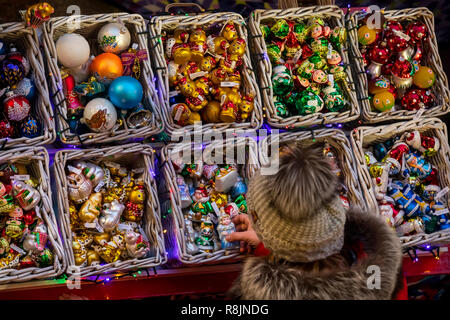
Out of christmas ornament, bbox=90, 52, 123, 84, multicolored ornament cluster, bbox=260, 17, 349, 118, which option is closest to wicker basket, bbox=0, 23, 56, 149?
christmas ornament, bbox=90, 52, 123, 84

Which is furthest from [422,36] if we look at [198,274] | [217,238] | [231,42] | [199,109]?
[198,274]

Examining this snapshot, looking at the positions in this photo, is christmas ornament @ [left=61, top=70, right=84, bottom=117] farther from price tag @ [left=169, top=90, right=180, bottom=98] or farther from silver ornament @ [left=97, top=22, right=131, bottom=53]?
price tag @ [left=169, top=90, right=180, bottom=98]

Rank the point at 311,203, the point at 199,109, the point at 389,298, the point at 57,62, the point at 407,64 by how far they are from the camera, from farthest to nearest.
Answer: the point at 407,64, the point at 199,109, the point at 57,62, the point at 389,298, the point at 311,203

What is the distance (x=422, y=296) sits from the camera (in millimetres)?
2900

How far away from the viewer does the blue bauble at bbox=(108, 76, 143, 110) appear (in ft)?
7.36

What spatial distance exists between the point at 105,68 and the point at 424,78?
1651 millimetres

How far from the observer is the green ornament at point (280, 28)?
2615 millimetres

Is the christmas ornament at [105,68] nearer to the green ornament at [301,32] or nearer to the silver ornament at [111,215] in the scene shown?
the silver ornament at [111,215]

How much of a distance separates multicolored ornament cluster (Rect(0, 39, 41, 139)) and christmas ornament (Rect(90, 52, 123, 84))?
0.28 m

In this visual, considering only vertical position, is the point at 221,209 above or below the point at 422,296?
above

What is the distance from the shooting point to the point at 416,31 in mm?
2816

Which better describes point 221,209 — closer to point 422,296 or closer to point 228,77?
point 228,77
